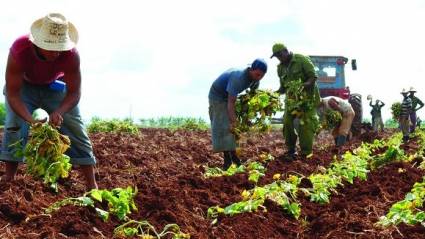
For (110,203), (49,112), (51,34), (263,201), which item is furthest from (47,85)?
(263,201)

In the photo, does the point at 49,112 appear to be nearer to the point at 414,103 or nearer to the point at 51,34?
the point at 51,34

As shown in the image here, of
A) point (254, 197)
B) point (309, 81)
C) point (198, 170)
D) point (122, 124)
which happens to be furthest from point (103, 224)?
point (122, 124)

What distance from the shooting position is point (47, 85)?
586 cm

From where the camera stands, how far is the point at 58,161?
504cm

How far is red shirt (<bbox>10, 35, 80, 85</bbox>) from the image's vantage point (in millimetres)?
5305

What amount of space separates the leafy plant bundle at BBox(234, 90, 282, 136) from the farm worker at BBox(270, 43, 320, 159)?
110 cm

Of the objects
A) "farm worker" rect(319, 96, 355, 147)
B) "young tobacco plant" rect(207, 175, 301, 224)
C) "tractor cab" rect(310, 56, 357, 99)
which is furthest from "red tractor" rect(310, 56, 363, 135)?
"young tobacco plant" rect(207, 175, 301, 224)

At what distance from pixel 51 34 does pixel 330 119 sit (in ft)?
25.2

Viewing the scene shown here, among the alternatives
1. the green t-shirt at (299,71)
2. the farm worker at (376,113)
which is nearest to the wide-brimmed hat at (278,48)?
the green t-shirt at (299,71)

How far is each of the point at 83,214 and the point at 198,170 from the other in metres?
4.48

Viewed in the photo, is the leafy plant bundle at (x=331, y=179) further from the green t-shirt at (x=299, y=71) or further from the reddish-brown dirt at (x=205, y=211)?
the green t-shirt at (x=299, y=71)

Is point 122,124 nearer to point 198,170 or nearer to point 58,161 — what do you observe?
point 198,170

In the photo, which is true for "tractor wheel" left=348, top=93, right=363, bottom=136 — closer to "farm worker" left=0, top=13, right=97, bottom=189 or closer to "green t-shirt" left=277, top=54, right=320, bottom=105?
"green t-shirt" left=277, top=54, right=320, bottom=105

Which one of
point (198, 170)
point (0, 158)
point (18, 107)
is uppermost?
point (18, 107)
